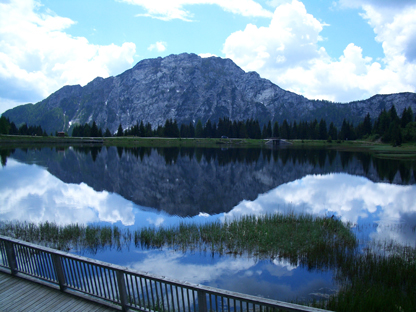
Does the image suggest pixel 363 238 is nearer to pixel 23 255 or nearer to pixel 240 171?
pixel 23 255

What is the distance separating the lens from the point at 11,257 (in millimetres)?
11070

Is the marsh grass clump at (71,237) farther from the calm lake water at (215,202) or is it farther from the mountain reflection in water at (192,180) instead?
the mountain reflection in water at (192,180)

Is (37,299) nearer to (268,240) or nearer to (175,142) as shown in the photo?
(268,240)

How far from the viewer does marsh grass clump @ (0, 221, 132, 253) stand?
19031 millimetres

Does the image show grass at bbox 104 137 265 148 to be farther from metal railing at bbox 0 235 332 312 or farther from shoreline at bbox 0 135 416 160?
metal railing at bbox 0 235 332 312

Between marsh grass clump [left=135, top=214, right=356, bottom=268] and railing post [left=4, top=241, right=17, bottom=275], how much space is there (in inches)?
355

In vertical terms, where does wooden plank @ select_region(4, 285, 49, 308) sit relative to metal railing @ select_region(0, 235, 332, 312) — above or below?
below

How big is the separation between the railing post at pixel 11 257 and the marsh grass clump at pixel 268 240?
9.02 meters

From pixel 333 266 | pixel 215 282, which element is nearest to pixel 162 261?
pixel 215 282

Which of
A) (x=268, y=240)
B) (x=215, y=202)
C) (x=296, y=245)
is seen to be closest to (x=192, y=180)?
(x=215, y=202)

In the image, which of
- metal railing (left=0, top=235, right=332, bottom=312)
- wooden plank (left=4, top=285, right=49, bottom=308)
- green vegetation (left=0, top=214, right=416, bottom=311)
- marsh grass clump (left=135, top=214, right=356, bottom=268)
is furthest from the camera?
marsh grass clump (left=135, top=214, right=356, bottom=268)

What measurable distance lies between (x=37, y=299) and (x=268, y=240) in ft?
46.9

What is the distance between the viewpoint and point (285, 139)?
7598 inches

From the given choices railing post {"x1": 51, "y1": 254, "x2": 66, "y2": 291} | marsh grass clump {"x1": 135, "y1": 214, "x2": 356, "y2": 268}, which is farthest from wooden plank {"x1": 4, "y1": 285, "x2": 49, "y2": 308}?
marsh grass clump {"x1": 135, "y1": 214, "x2": 356, "y2": 268}
